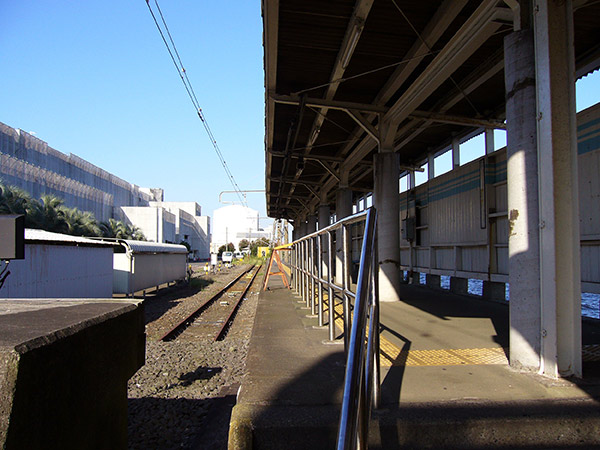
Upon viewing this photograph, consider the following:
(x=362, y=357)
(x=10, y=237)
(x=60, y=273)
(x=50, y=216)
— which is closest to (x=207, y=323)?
(x=60, y=273)

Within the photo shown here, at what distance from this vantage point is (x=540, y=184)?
3.70 meters

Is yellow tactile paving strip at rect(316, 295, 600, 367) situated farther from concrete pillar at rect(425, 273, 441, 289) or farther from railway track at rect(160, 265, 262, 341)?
concrete pillar at rect(425, 273, 441, 289)

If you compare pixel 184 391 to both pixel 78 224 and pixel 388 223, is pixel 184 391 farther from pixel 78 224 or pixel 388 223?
pixel 78 224

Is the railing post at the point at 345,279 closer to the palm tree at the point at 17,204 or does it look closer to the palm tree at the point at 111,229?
the palm tree at the point at 17,204

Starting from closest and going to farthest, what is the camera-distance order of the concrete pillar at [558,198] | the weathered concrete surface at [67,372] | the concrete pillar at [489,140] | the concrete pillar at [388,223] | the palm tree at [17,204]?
the weathered concrete surface at [67,372] → the concrete pillar at [558,198] → the concrete pillar at [388,223] → the concrete pillar at [489,140] → the palm tree at [17,204]

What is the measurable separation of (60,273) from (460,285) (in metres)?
11.2

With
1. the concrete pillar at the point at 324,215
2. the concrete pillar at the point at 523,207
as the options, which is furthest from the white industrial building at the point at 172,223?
the concrete pillar at the point at 523,207

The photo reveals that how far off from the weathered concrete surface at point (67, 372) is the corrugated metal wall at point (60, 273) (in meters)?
7.60

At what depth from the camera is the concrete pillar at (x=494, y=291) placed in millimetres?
9992

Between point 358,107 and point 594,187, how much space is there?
5.08 m

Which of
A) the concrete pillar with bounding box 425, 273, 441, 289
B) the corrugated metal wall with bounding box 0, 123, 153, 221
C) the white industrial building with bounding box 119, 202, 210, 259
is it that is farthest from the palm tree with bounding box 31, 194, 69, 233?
the white industrial building with bounding box 119, 202, 210, 259

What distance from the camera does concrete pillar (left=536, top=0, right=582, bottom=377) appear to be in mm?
3547

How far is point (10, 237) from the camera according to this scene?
3234 mm

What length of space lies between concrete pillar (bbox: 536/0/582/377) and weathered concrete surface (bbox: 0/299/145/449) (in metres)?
3.44
